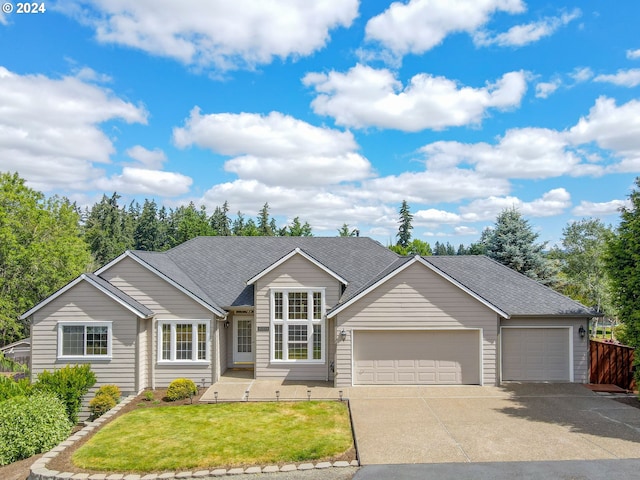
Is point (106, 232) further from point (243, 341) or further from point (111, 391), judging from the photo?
point (111, 391)

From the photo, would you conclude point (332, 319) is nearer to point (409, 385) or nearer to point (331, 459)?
point (409, 385)

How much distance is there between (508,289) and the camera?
19234 millimetres

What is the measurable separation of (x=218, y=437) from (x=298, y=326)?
717 centimetres

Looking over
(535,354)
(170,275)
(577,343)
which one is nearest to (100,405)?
(170,275)

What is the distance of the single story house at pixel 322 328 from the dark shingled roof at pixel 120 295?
0.26ft

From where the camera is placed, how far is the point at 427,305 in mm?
17469

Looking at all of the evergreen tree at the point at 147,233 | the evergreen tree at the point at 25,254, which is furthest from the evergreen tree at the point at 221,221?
the evergreen tree at the point at 25,254

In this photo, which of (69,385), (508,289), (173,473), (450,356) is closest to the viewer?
(173,473)

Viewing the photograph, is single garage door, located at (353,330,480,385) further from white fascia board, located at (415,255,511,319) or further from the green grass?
the green grass

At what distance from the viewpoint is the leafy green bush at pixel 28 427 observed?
12297 mm

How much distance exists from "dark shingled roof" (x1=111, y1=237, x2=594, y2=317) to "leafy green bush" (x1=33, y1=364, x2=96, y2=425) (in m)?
4.85

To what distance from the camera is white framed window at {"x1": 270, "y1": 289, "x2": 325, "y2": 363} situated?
18.5 m

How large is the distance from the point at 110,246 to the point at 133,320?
2285 inches

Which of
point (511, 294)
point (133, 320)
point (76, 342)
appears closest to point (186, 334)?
point (133, 320)
